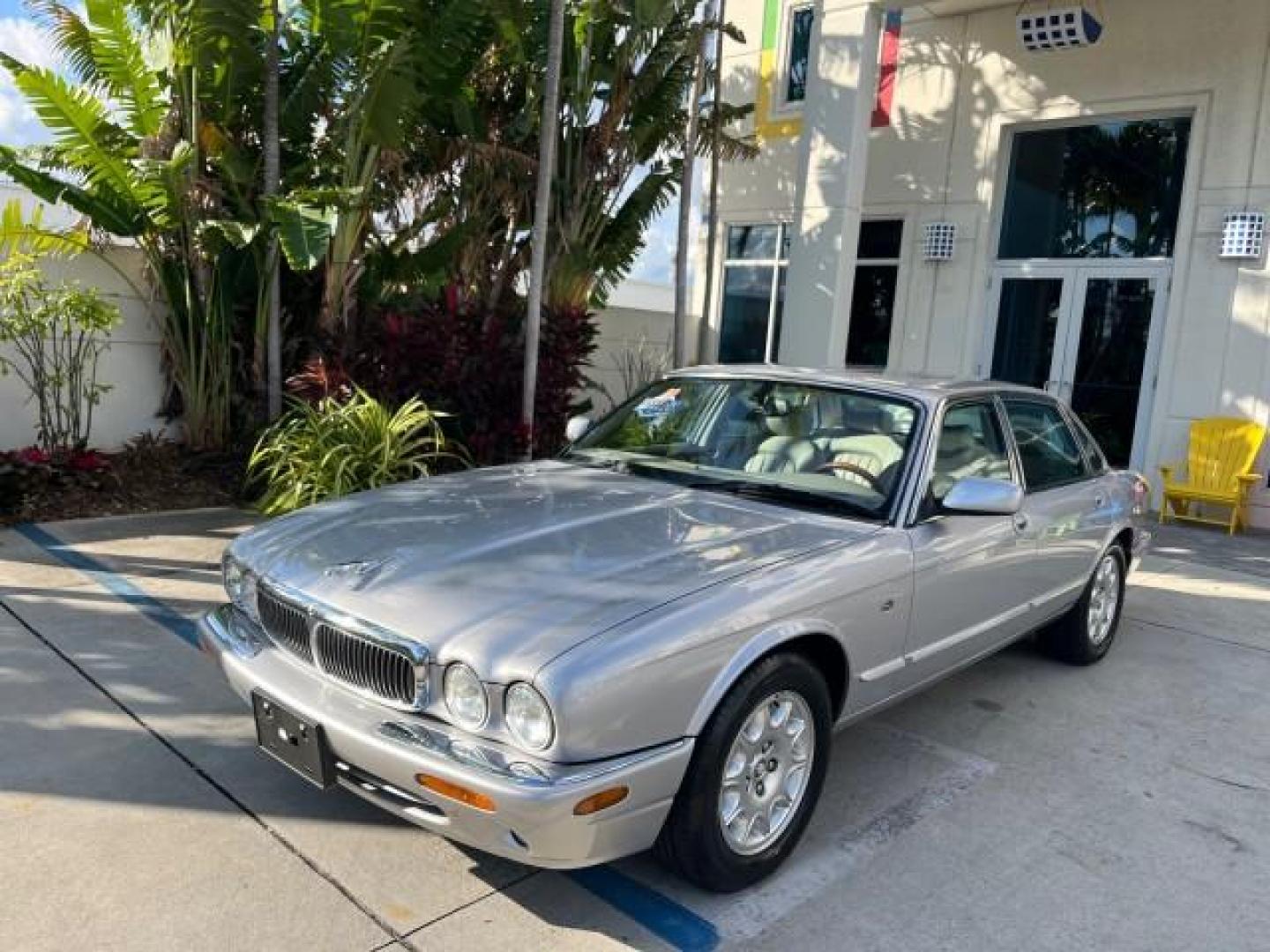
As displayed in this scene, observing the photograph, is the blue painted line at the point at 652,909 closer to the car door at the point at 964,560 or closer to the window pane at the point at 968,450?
the car door at the point at 964,560

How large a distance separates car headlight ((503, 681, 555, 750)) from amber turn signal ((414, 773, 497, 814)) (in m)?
0.17

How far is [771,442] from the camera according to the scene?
4.18m

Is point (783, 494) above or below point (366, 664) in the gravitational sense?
above

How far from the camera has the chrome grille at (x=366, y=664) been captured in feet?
8.96

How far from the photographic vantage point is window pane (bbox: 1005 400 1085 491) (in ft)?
15.4

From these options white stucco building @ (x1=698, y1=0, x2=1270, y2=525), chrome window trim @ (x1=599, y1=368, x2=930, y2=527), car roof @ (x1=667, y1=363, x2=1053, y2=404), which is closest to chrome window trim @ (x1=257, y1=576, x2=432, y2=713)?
chrome window trim @ (x1=599, y1=368, x2=930, y2=527)

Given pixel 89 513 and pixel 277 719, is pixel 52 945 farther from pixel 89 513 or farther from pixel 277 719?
pixel 89 513

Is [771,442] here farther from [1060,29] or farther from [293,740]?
[1060,29]

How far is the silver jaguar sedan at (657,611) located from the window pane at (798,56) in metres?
10.2

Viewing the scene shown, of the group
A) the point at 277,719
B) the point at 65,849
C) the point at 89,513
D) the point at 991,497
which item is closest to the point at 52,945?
the point at 65,849

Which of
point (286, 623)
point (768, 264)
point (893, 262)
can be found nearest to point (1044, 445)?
point (286, 623)

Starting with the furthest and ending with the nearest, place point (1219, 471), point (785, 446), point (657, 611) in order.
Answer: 1. point (1219, 471)
2. point (785, 446)
3. point (657, 611)

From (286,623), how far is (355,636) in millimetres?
450

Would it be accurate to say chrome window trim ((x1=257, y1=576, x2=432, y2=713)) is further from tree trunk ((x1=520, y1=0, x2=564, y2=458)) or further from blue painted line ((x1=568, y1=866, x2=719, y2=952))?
tree trunk ((x1=520, y1=0, x2=564, y2=458))
